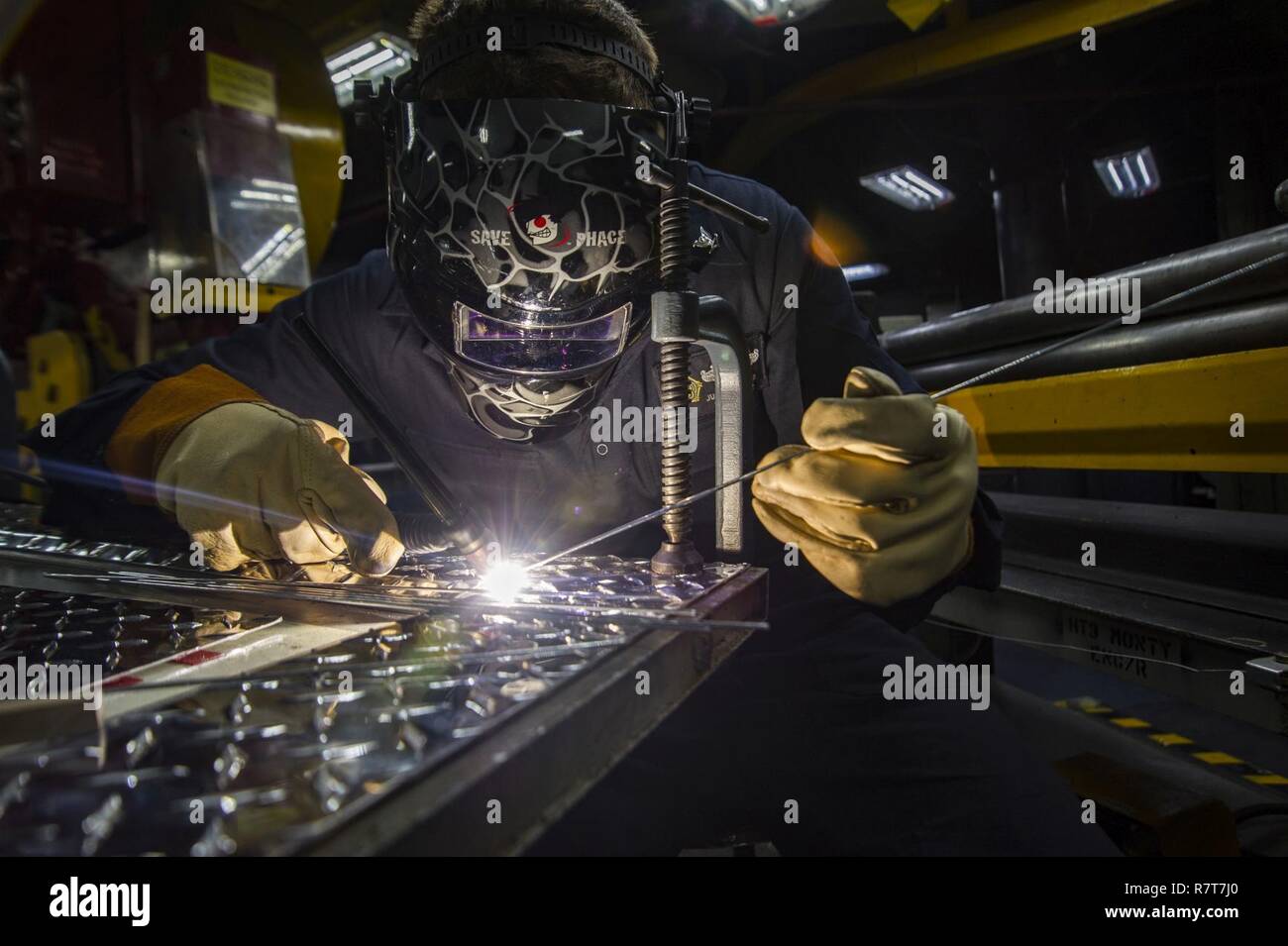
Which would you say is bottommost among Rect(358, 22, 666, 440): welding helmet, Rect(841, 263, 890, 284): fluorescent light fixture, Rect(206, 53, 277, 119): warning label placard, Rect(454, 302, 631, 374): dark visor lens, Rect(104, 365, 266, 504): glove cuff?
Rect(104, 365, 266, 504): glove cuff

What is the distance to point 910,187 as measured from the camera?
5.63 m

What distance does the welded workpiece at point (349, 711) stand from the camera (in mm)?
498

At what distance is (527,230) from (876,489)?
71 cm

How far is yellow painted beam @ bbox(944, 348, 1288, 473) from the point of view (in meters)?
1.71

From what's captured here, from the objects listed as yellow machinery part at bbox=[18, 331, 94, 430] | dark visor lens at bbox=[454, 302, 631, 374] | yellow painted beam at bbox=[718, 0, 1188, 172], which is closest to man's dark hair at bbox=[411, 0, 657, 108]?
dark visor lens at bbox=[454, 302, 631, 374]

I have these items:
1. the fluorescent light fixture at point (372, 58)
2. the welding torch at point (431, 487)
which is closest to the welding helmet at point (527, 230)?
the welding torch at point (431, 487)

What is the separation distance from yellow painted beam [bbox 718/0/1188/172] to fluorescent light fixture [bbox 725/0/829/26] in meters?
1.15

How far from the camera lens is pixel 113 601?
3.67 feet

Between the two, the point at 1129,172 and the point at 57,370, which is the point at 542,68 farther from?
the point at 1129,172

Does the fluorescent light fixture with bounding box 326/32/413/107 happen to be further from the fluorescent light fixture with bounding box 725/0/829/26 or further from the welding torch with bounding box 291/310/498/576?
the welding torch with bounding box 291/310/498/576

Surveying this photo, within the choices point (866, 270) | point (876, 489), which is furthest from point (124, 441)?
point (866, 270)

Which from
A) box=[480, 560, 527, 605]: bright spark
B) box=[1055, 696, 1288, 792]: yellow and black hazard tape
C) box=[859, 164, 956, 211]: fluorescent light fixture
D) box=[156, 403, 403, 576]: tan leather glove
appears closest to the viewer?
box=[480, 560, 527, 605]: bright spark

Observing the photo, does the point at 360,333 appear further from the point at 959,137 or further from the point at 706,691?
the point at 959,137

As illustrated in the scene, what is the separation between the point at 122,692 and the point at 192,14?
13.3 feet
